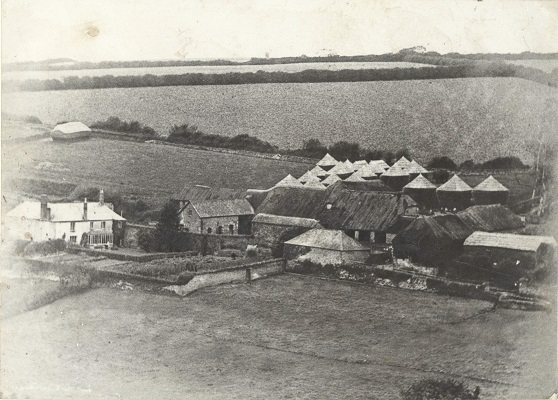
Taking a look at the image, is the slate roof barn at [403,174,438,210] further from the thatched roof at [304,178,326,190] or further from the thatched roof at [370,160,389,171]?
the thatched roof at [304,178,326,190]

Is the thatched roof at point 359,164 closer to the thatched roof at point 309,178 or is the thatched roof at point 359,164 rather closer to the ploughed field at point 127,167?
Answer: the thatched roof at point 309,178

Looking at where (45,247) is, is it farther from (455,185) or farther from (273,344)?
(455,185)

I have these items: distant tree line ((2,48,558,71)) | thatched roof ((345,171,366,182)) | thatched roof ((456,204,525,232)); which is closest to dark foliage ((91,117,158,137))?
distant tree line ((2,48,558,71))

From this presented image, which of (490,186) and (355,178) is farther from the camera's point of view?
(355,178)

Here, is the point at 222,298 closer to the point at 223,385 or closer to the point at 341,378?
the point at 223,385

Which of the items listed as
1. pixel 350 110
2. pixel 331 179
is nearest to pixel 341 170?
pixel 331 179

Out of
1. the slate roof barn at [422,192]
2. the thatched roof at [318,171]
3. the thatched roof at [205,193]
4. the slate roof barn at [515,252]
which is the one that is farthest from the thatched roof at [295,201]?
the slate roof barn at [515,252]
